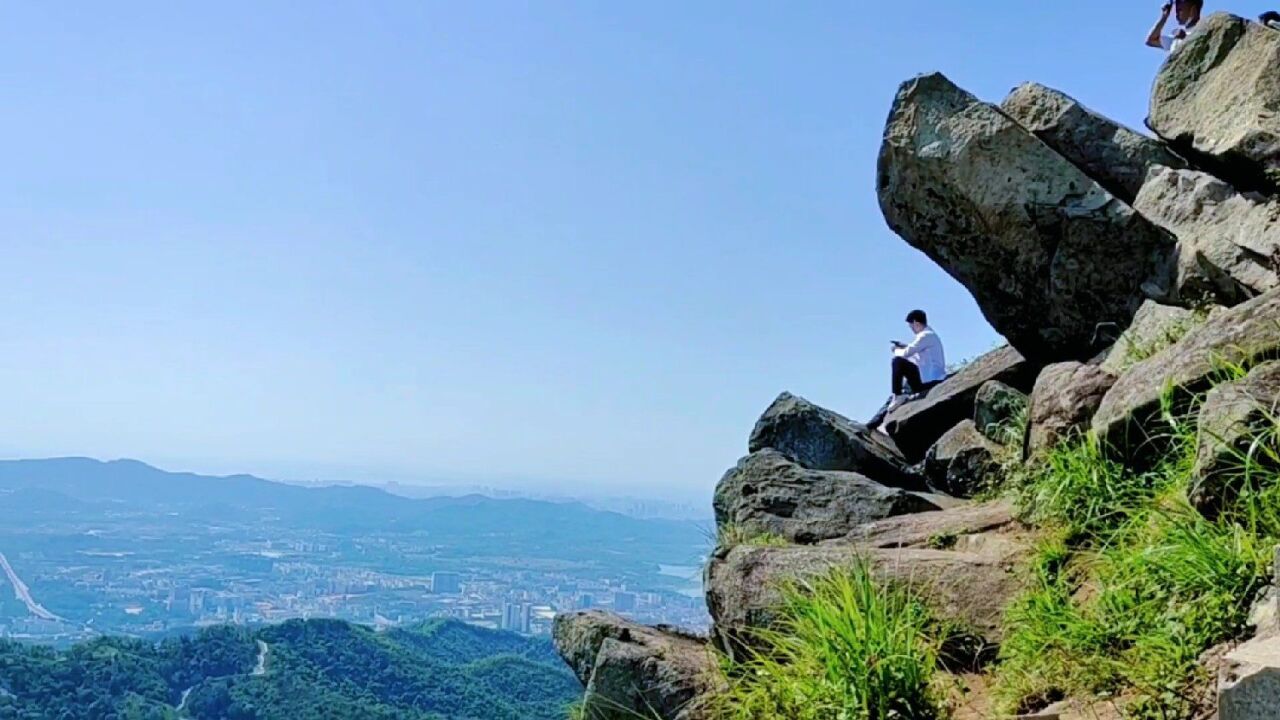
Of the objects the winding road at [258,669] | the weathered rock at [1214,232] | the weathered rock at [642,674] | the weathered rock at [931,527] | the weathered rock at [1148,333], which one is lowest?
the winding road at [258,669]

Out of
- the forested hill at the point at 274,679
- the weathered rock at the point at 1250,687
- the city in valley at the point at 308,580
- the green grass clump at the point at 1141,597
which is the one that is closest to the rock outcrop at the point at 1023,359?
the green grass clump at the point at 1141,597

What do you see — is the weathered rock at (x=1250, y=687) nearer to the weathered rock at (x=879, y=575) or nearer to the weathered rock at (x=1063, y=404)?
the weathered rock at (x=879, y=575)

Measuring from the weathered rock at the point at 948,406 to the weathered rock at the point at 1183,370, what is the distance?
16.7ft

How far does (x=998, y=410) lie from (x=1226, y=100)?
4108 millimetres

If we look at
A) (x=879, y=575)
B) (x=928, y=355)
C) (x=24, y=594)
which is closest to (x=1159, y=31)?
(x=928, y=355)

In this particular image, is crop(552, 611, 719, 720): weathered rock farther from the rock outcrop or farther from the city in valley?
the city in valley

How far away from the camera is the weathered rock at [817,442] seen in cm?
1100

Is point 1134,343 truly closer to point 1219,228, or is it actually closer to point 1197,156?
point 1219,228

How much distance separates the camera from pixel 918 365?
14102 millimetres

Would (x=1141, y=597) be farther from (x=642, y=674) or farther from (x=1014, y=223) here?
(x=1014, y=223)

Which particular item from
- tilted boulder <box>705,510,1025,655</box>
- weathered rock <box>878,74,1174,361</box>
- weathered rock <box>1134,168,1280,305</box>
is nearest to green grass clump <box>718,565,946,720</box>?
tilted boulder <box>705,510,1025,655</box>

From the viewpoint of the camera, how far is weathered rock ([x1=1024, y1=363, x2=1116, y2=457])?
755 cm

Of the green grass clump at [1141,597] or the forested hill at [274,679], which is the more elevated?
the green grass clump at [1141,597]

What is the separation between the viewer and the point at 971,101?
37.7ft
